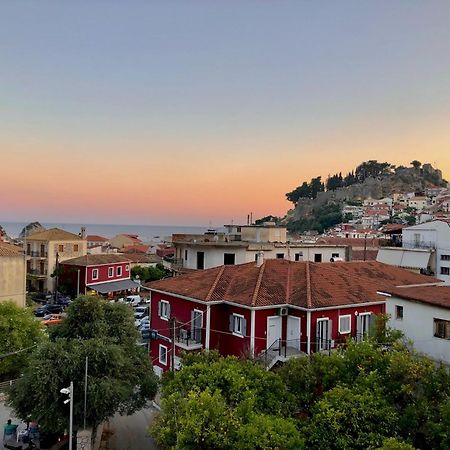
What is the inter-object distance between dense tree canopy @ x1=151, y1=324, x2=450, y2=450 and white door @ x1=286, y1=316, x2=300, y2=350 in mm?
7584

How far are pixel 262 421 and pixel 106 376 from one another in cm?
809

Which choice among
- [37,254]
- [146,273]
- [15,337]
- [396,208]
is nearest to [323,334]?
[15,337]

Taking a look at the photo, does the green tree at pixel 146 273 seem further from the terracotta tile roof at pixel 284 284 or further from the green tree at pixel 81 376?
the green tree at pixel 81 376

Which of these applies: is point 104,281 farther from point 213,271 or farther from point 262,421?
point 262,421

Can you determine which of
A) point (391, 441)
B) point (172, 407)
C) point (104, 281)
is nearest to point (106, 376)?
point (172, 407)

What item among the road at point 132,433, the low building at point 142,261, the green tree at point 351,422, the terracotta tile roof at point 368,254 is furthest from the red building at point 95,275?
the green tree at point 351,422

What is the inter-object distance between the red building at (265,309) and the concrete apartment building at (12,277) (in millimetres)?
15663

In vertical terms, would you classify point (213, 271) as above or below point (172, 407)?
above

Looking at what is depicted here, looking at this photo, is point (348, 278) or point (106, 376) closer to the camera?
point (106, 376)

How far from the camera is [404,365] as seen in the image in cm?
1202

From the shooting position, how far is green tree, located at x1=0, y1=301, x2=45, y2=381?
2370 centimetres

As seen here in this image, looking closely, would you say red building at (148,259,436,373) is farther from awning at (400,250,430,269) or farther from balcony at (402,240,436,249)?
balcony at (402,240,436,249)

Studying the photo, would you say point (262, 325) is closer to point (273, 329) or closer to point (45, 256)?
point (273, 329)

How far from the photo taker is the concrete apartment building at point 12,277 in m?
35.9
